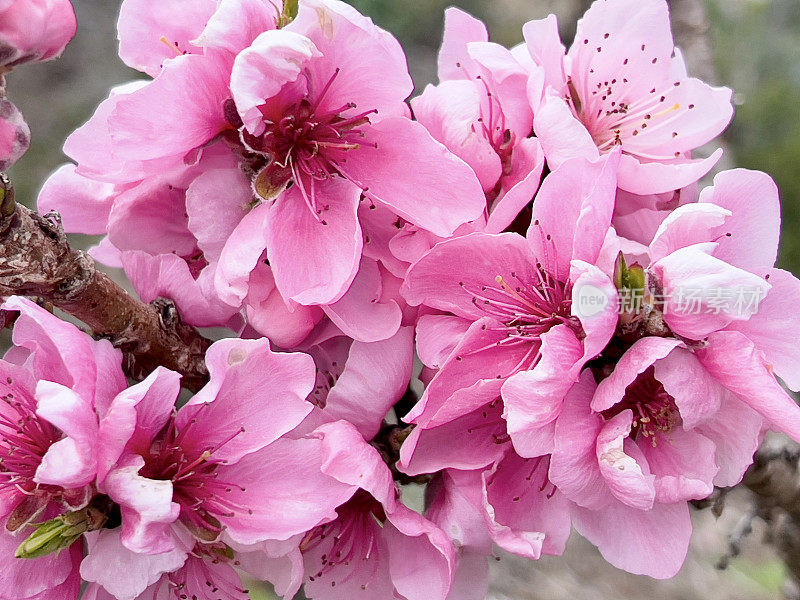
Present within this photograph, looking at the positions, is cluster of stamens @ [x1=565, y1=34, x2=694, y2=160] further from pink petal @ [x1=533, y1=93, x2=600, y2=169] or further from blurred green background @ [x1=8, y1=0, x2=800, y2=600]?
blurred green background @ [x1=8, y1=0, x2=800, y2=600]

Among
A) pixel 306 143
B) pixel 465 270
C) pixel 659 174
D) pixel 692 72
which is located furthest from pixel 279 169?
pixel 692 72

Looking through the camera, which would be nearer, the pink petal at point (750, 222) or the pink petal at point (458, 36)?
the pink petal at point (750, 222)

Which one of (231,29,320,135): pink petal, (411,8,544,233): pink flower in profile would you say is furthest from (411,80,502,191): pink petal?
(231,29,320,135): pink petal

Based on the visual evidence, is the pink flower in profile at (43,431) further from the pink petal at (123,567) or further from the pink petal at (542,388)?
the pink petal at (542,388)

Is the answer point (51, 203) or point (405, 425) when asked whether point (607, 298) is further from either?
point (51, 203)

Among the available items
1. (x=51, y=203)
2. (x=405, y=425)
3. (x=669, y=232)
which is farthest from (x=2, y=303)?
(x=669, y=232)

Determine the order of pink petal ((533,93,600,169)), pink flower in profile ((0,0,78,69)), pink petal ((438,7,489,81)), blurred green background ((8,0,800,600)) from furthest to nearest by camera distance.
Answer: blurred green background ((8,0,800,600))
pink petal ((438,7,489,81))
pink petal ((533,93,600,169))
pink flower in profile ((0,0,78,69))

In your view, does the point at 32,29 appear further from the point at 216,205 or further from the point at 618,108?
the point at 618,108

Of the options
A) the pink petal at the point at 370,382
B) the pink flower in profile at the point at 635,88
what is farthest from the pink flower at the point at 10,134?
the pink flower in profile at the point at 635,88
